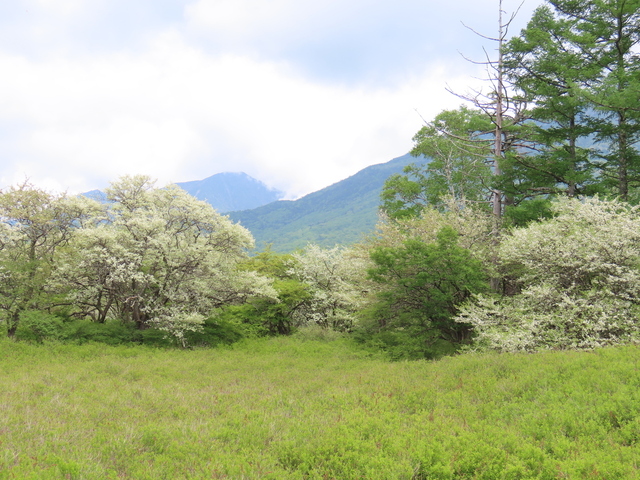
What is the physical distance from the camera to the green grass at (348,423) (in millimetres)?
4930

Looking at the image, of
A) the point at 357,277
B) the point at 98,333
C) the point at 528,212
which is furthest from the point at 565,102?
the point at 98,333

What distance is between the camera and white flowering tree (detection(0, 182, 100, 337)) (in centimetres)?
1678

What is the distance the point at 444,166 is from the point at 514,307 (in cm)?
1862

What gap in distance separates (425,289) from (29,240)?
19.8 meters

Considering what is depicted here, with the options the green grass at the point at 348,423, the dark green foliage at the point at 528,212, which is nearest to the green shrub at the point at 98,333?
the green grass at the point at 348,423

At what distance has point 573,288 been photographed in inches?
487

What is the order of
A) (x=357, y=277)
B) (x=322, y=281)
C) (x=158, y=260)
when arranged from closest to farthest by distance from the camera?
(x=158, y=260) < (x=357, y=277) < (x=322, y=281)

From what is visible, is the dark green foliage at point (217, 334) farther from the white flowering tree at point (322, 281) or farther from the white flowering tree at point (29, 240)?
the white flowering tree at point (29, 240)

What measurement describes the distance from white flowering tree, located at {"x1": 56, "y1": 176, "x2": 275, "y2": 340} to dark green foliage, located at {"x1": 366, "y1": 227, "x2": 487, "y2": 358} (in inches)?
321

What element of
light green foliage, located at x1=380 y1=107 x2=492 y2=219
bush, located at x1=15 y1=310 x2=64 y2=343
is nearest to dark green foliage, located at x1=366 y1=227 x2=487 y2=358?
light green foliage, located at x1=380 y1=107 x2=492 y2=219

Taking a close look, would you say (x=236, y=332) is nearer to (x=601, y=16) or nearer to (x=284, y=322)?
(x=284, y=322)

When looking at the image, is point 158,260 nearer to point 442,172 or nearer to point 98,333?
point 98,333

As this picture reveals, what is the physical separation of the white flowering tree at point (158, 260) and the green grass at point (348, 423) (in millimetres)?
6961

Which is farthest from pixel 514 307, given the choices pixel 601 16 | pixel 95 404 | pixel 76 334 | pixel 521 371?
pixel 76 334
